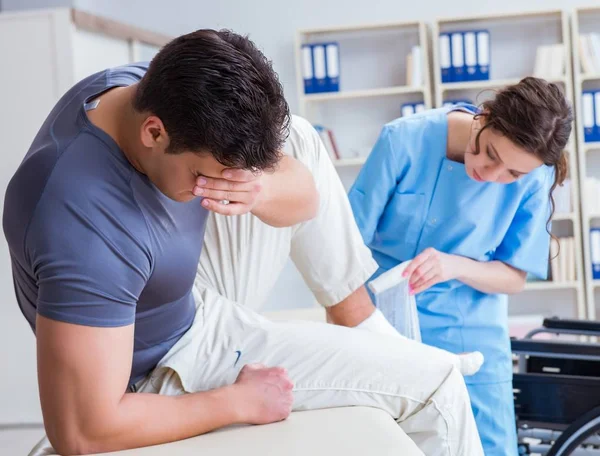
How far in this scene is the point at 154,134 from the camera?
1039 mm

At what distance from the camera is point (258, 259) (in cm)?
152

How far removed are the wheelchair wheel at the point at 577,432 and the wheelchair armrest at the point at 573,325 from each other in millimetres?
380

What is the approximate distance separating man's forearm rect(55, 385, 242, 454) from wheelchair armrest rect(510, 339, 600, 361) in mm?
984

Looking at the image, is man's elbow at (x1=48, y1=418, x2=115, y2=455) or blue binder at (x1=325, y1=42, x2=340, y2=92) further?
blue binder at (x1=325, y1=42, x2=340, y2=92)

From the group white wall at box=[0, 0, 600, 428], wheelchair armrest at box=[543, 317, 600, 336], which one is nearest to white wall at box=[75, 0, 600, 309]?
white wall at box=[0, 0, 600, 428]

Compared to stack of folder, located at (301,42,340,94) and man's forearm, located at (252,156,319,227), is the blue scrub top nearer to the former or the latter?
man's forearm, located at (252,156,319,227)

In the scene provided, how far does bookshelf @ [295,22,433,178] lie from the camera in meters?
4.70

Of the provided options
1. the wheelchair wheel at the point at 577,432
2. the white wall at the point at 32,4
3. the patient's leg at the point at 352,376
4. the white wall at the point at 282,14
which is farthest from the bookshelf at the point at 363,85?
the patient's leg at the point at 352,376

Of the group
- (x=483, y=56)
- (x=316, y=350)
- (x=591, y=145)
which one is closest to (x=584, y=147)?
(x=591, y=145)

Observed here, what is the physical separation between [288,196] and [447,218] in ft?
2.54

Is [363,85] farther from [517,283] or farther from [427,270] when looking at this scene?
[427,270]

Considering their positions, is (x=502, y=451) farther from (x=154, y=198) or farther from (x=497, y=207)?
(x=154, y=198)

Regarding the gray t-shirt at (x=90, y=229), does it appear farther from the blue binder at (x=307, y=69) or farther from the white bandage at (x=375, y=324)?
the blue binder at (x=307, y=69)

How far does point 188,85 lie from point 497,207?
1201mm
